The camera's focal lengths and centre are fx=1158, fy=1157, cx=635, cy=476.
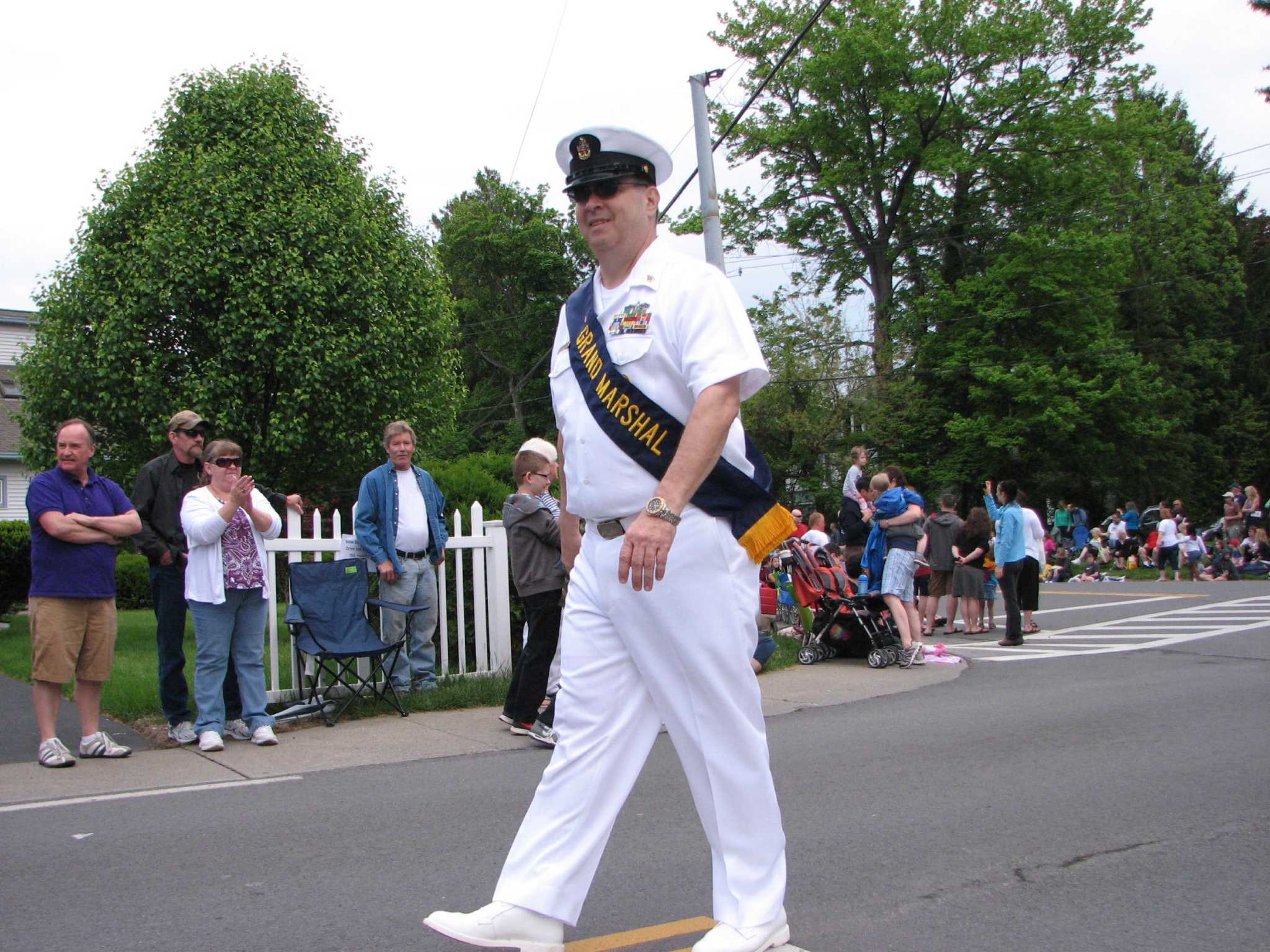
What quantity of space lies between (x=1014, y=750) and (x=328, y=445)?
42.2ft

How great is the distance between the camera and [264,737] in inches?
280

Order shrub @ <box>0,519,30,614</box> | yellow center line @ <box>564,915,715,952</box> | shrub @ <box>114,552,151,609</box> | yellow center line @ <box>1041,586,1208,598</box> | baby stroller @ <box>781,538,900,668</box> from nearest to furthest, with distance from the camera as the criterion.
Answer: yellow center line @ <box>564,915,715,952</box> < baby stroller @ <box>781,538,900,668</box> < shrub @ <box>0,519,30,614</box> < yellow center line @ <box>1041,586,1208,598</box> < shrub @ <box>114,552,151,609</box>

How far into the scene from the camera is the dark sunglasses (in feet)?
10.4

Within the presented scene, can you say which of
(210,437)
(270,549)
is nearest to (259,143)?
(210,437)

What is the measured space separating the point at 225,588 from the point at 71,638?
34.8 inches

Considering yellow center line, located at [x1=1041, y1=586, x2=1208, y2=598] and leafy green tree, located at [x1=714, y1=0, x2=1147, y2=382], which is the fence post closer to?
yellow center line, located at [x1=1041, y1=586, x2=1208, y2=598]

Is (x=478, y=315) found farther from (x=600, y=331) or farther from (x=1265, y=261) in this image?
(x=600, y=331)

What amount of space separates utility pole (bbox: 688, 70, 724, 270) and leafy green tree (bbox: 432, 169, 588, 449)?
34352 mm

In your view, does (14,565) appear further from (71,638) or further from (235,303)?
(71,638)

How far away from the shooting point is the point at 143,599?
24344 mm

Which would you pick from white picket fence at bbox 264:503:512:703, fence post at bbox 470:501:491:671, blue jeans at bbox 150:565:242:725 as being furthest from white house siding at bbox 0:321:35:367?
blue jeans at bbox 150:565:242:725

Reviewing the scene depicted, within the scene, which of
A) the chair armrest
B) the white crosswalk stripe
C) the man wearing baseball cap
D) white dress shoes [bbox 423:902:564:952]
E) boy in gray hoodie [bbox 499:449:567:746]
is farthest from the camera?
the white crosswalk stripe

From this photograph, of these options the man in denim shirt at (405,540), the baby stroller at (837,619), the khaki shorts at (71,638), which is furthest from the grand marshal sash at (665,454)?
the baby stroller at (837,619)

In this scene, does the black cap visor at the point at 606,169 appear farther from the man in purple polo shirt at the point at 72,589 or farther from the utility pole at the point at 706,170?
the utility pole at the point at 706,170
